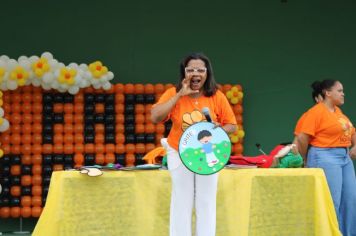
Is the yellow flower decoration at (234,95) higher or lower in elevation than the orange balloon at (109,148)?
higher

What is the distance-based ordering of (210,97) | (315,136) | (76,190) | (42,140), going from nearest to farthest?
(210,97) < (76,190) < (315,136) < (42,140)

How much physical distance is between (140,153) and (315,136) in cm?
239

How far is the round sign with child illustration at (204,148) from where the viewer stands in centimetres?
430

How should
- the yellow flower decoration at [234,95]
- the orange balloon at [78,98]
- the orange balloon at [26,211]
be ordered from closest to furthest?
the orange balloon at [26,211] → the orange balloon at [78,98] → the yellow flower decoration at [234,95]

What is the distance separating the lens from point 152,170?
5332mm

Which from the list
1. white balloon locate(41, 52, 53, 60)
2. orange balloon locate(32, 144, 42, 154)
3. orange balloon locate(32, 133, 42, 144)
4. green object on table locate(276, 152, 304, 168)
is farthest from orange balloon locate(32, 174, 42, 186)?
green object on table locate(276, 152, 304, 168)

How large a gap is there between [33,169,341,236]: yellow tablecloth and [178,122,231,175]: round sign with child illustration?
0.96m

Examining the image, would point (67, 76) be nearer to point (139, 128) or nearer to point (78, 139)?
point (78, 139)

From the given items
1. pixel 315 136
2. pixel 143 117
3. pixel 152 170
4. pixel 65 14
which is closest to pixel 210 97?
pixel 152 170

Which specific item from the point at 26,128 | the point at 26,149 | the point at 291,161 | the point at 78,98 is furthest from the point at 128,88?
the point at 291,161

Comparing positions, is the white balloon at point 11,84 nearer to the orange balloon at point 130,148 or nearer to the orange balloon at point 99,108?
the orange balloon at point 99,108

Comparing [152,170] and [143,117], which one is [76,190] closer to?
[152,170]

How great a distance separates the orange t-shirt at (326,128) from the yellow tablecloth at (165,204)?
79cm

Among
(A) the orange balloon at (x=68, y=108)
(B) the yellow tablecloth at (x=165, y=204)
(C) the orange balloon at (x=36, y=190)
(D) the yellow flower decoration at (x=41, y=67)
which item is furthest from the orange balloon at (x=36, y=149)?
(B) the yellow tablecloth at (x=165, y=204)
